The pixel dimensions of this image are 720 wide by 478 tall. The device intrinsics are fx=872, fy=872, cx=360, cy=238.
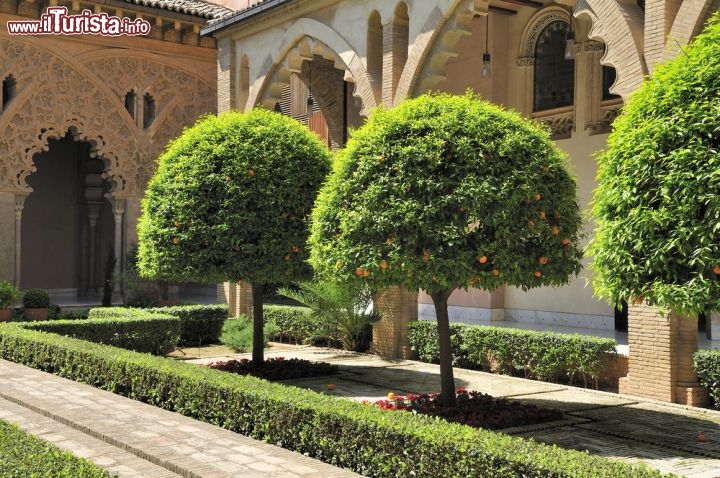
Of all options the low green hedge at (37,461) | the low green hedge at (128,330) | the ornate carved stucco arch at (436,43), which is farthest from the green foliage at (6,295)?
the low green hedge at (37,461)

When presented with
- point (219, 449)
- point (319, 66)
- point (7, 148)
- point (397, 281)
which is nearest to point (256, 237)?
point (397, 281)

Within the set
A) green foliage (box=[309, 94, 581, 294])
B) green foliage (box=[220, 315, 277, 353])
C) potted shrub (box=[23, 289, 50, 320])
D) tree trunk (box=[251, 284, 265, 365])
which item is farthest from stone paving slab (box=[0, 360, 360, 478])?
potted shrub (box=[23, 289, 50, 320])

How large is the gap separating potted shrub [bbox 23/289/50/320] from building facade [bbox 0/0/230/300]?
1.41m

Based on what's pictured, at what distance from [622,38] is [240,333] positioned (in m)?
8.11

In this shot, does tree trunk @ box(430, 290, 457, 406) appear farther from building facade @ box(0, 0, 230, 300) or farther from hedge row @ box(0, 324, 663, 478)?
building facade @ box(0, 0, 230, 300)

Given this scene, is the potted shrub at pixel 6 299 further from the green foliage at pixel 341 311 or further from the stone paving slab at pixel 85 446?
the stone paving slab at pixel 85 446

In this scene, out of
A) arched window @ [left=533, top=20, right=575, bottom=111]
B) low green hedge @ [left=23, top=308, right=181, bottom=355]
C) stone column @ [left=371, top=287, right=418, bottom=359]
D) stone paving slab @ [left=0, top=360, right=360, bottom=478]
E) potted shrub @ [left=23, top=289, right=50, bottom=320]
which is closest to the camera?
stone paving slab @ [left=0, top=360, right=360, bottom=478]

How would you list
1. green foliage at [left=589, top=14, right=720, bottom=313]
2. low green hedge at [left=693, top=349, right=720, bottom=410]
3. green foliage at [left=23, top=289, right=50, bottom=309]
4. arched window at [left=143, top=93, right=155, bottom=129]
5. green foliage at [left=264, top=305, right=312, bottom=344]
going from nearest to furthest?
green foliage at [left=589, top=14, right=720, bottom=313]
low green hedge at [left=693, top=349, right=720, bottom=410]
green foliage at [left=264, top=305, right=312, bottom=344]
green foliage at [left=23, top=289, right=50, bottom=309]
arched window at [left=143, top=93, right=155, bottom=129]

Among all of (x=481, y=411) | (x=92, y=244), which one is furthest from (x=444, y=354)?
(x=92, y=244)

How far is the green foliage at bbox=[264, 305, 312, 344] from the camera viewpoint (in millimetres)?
16484

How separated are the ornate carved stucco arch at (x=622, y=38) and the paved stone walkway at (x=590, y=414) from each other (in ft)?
12.1

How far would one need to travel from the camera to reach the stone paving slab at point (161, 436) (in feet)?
19.3

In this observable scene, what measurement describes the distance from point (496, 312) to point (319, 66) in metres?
6.76

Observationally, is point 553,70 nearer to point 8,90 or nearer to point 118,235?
point 118,235
